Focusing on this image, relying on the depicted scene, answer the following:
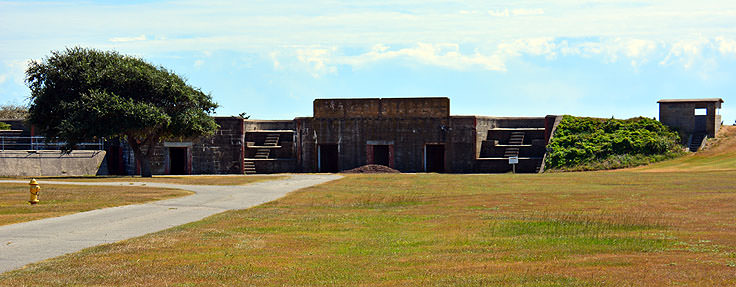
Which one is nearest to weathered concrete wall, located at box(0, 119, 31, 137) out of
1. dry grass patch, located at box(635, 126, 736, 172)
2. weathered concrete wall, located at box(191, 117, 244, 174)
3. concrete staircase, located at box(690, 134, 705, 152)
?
weathered concrete wall, located at box(191, 117, 244, 174)

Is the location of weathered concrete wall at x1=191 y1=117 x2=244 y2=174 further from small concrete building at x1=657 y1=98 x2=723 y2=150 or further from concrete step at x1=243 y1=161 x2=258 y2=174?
small concrete building at x1=657 y1=98 x2=723 y2=150

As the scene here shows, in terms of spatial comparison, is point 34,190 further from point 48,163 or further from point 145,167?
point 48,163

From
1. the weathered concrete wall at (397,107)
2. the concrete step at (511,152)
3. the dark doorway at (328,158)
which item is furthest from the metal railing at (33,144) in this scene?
the concrete step at (511,152)

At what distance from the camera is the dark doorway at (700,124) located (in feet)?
187

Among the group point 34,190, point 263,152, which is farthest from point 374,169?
point 34,190

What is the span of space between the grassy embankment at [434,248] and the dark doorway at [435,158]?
34035mm

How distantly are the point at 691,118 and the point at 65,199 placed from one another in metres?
47.8

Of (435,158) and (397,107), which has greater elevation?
(397,107)

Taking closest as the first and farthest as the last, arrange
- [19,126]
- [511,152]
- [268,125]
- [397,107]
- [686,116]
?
[511,152] → [397,107] → [686,116] → [268,125] → [19,126]

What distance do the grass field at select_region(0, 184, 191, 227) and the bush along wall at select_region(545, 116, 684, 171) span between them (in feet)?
103

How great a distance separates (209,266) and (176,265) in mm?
533

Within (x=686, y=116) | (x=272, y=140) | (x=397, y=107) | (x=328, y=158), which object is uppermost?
(x=397, y=107)

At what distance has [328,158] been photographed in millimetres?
57625

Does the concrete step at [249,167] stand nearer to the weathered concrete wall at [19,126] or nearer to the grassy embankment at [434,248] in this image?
the weathered concrete wall at [19,126]
